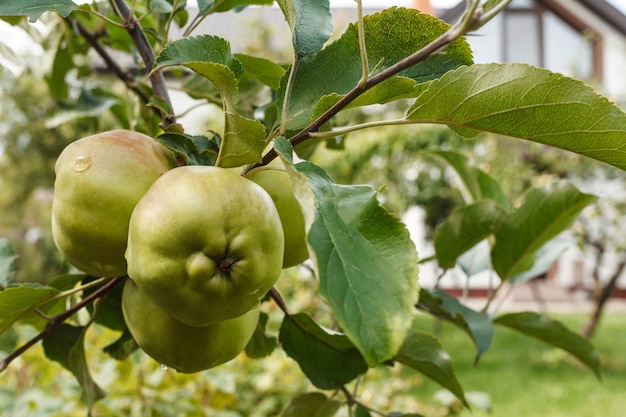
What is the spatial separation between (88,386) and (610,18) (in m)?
11.4

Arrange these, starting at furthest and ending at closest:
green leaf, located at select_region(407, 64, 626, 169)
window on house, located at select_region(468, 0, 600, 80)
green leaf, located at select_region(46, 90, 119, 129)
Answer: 1. window on house, located at select_region(468, 0, 600, 80)
2. green leaf, located at select_region(46, 90, 119, 129)
3. green leaf, located at select_region(407, 64, 626, 169)

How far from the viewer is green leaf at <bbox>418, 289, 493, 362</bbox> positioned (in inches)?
30.0

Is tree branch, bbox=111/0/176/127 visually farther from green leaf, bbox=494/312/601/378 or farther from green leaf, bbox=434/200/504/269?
green leaf, bbox=494/312/601/378

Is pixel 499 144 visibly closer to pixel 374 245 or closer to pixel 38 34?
pixel 38 34

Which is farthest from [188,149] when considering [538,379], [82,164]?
[538,379]

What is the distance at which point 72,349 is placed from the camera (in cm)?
70

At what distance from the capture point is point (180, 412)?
138 centimetres

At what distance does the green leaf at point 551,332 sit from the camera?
2.81 feet

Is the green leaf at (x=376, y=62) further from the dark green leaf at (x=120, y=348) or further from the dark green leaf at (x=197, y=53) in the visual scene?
the dark green leaf at (x=120, y=348)

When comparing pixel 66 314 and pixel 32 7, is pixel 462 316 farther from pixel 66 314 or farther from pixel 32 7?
pixel 32 7

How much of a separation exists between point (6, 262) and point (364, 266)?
1.57 ft

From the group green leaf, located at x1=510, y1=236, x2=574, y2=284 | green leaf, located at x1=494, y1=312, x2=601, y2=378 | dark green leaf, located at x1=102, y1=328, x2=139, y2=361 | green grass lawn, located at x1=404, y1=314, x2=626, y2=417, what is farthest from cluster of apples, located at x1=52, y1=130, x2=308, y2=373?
green grass lawn, located at x1=404, y1=314, x2=626, y2=417

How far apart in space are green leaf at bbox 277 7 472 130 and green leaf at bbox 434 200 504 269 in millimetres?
314

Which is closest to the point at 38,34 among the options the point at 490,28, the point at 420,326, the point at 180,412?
the point at 180,412
